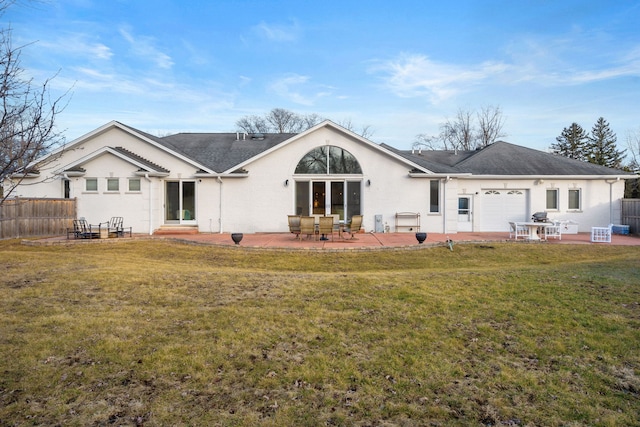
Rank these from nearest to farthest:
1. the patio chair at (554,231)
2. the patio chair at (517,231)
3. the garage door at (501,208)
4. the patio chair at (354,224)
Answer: the patio chair at (354,224) → the patio chair at (517,231) → the patio chair at (554,231) → the garage door at (501,208)

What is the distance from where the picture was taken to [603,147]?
47.1m

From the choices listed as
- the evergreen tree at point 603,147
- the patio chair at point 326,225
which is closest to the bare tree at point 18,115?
the patio chair at point 326,225

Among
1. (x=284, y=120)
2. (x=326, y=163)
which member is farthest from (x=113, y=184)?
(x=284, y=120)

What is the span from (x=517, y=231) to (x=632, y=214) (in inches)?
312

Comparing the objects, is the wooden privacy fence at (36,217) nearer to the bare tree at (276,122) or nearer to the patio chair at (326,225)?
the patio chair at (326,225)

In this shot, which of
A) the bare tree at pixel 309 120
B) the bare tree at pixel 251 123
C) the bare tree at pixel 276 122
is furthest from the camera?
the bare tree at pixel 309 120

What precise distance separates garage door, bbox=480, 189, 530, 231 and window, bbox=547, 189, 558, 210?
127 centimetres

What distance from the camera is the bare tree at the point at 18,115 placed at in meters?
4.22

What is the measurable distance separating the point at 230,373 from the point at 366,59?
24114mm

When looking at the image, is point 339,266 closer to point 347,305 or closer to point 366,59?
point 347,305

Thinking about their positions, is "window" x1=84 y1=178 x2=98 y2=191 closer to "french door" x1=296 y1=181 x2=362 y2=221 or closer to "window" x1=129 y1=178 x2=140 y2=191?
"window" x1=129 y1=178 x2=140 y2=191

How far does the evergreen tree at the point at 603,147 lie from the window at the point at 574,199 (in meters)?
34.6

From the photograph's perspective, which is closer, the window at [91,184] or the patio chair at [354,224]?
the patio chair at [354,224]

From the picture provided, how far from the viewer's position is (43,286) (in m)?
6.95
